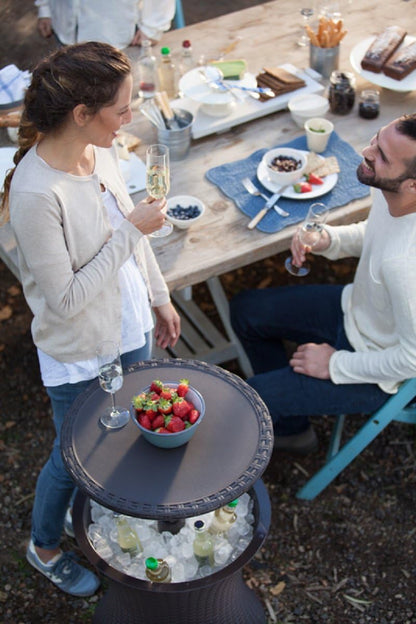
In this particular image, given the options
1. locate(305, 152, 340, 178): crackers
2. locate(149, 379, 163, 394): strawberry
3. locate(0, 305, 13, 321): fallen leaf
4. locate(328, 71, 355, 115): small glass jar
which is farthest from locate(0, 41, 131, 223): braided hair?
locate(0, 305, 13, 321): fallen leaf

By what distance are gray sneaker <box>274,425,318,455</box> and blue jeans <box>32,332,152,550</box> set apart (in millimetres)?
862

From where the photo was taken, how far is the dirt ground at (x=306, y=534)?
2623mm

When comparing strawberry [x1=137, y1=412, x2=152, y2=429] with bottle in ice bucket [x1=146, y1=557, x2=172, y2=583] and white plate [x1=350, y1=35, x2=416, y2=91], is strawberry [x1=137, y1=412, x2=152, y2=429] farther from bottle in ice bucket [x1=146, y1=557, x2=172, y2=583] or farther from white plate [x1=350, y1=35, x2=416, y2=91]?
white plate [x1=350, y1=35, x2=416, y2=91]

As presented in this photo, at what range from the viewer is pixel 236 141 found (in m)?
3.12

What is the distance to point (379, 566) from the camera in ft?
8.98

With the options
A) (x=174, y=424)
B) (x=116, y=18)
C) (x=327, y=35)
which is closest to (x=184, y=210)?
(x=174, y=424)

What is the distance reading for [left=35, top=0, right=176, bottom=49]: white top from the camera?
3621 millimetres

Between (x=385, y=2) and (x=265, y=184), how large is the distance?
197 centimetres

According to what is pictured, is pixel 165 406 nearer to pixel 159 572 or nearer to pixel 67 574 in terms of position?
pixel 159 572

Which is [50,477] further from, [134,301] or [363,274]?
[363,274]

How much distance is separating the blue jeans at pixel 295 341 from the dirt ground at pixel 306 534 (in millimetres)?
360

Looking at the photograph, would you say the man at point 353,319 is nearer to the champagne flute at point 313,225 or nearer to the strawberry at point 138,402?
the champagne flute at point 313,225

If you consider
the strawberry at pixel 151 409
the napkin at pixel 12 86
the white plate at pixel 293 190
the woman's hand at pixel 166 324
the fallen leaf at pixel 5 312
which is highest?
the napkin at pixel 12 86

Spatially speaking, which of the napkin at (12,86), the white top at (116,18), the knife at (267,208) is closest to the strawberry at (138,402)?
the knife at (267,208)
